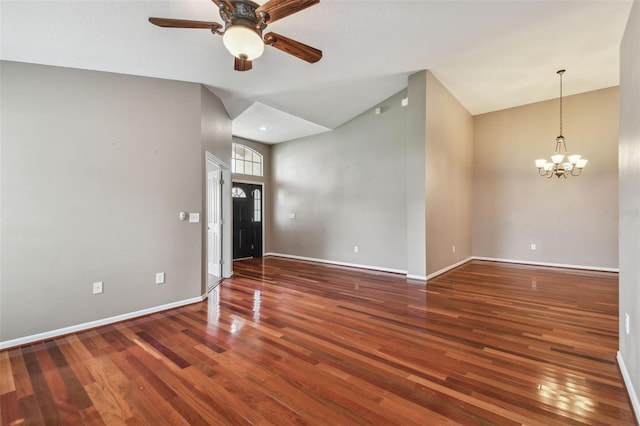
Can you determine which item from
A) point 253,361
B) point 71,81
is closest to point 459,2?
point 253,361

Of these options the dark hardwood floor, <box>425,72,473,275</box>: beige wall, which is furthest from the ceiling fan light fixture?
<box>425,72,473,275</box>: beige wall

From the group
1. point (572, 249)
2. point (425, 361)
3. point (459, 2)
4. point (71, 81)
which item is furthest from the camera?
point (572, 249)

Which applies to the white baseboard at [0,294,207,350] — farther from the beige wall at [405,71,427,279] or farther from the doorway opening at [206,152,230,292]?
the beige wall at [405,71,427,279]

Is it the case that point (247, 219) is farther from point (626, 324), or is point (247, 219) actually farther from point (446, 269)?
point (626, 324)

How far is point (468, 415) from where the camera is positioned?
1.59 metres

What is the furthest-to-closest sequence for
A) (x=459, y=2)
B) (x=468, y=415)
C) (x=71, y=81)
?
(x=71, y=81) → (x=459, y=2) → (x=468, y=415)

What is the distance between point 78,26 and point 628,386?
478 cm

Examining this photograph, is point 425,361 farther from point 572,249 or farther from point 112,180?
point 572,249

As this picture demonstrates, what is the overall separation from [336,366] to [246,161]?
6111 mm

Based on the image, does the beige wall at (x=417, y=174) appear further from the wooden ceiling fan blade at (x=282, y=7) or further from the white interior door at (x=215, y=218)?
the white interior door at (x=215, y=218)

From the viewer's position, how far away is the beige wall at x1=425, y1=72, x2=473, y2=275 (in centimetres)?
464

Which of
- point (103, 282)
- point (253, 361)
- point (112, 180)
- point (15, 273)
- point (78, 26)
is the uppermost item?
point (78, 26)

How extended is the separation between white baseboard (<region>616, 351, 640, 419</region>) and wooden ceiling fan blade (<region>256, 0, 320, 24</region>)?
3011 millimetres

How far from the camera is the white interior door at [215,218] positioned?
4930 mm
